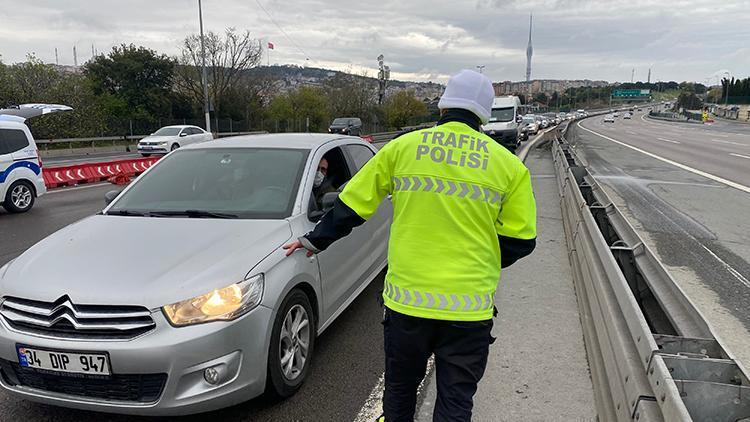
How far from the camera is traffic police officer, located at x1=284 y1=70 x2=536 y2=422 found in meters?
2.21

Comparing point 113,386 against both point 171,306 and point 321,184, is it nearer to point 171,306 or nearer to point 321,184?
point 171,306

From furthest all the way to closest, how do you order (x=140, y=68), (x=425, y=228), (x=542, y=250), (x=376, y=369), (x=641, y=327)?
1. (x=140, y=68)
2. (x=542, y=250)
3. (x=376, y=369)
4. (x=641, y=327)
5. (x=425, y=228)

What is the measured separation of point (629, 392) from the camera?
7.80ft

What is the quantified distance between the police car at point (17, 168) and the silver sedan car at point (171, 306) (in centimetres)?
762

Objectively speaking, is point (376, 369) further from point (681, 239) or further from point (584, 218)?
point (681, 239)

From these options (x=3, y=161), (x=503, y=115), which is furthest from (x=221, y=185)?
(x=503, y=115)

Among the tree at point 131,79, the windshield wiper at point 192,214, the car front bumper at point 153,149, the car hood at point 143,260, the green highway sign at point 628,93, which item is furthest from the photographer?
the green highway sign at point 628,93

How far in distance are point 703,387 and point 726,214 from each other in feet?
28.6

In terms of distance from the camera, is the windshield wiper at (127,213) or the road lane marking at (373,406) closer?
the road lane marking at (373,406)

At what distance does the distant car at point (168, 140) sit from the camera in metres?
24.1

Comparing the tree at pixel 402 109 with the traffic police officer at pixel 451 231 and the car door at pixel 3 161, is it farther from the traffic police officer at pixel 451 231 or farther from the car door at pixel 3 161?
the traffic police officer at pixel 451 231

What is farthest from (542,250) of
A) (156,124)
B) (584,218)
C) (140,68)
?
(140,68)

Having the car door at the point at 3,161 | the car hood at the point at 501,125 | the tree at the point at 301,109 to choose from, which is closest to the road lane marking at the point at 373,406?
the car door at the point at 3,161

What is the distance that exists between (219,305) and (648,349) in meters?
2.13
